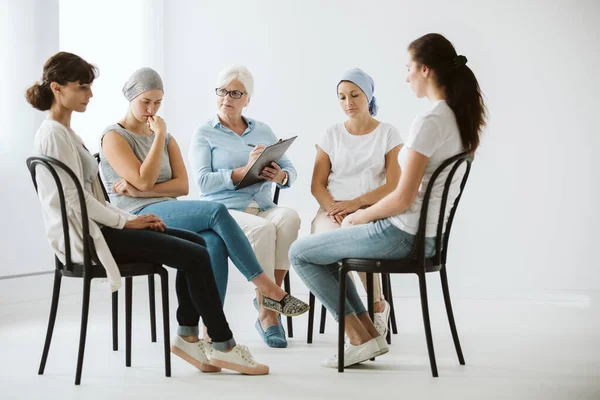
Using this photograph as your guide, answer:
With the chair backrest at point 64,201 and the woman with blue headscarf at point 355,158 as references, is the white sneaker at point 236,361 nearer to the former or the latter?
the chair backrest at point 64,201

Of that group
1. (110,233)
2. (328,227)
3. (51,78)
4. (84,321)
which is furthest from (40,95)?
(328,227)

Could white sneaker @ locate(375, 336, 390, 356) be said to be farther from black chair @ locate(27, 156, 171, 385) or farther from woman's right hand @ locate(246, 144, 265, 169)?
woman's right hand @ locate(246, 144, 265, 169)

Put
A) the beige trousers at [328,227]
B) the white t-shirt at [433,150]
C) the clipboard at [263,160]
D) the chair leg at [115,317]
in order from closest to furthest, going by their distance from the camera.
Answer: the white t-shirt at [433,150] < the chair leg at [115,317] < the clipboard at [263,160] < the beige trousers at [328,227]

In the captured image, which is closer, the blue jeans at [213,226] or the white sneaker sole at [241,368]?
the white sneaker sole at [241,368]

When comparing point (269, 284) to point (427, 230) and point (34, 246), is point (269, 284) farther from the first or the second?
point (34, 246)

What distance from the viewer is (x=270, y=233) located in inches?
130

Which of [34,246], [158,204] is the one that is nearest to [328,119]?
[34,246]

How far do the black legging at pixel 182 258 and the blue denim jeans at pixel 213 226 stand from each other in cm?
38

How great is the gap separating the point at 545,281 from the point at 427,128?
277 cm

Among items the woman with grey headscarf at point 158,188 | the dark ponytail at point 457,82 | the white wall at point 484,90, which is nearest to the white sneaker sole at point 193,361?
the woman with grey headscarf at point 158,188

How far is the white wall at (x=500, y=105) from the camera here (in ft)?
15.8

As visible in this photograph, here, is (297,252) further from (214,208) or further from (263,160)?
(263,160)

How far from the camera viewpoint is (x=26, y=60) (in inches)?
168

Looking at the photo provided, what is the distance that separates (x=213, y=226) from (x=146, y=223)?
1.43ft
